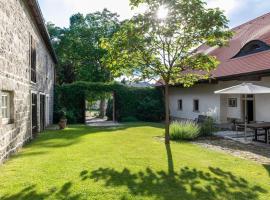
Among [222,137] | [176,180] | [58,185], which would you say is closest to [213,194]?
[176,180]

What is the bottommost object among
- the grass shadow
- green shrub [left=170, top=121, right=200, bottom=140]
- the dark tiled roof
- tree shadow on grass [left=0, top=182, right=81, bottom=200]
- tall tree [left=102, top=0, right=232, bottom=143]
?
the grass shadow

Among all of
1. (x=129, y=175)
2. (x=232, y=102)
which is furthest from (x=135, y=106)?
(x=129, y=175)

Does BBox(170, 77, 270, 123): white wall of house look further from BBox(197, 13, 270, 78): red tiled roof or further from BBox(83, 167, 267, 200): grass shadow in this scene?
BBox(83, 167, 267, 200): grass shadow

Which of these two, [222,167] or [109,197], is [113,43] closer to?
[222,167]

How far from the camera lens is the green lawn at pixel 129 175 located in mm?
5164

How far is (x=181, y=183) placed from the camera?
5.88 meters

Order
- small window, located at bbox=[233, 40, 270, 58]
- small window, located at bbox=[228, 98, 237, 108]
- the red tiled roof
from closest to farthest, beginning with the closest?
the red tiled roof, small window, located at bbox=[233, 40, 270, 58], small window, located at bbox=[228, 98, 237, 108]

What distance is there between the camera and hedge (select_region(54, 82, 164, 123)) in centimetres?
2145

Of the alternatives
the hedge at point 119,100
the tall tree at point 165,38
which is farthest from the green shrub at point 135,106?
the tall tree at point 165,38

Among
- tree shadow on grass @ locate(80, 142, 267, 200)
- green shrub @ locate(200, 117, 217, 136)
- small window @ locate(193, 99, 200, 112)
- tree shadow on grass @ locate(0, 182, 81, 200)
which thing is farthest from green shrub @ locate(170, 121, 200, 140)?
small window @ locate(193, 99, 200, 112)

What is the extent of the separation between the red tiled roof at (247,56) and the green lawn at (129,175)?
261 inches

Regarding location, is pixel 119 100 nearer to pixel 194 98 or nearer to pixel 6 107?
pixel 194 98

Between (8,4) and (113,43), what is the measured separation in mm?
3698

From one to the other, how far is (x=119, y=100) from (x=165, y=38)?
13092 mm
